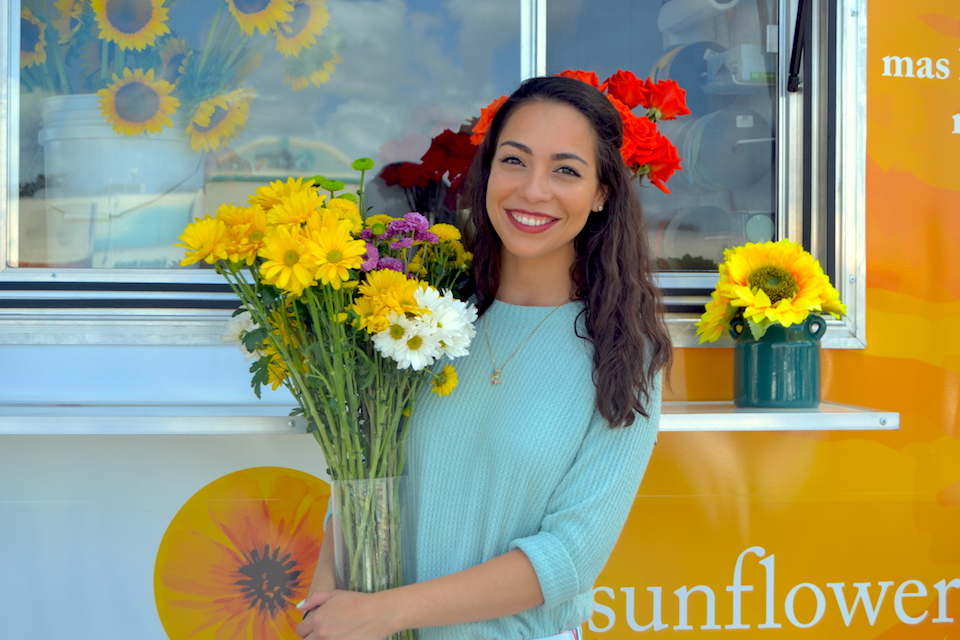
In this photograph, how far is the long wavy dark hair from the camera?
3.88 ft

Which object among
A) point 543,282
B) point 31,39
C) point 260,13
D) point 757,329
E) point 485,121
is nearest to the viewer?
point 543,282

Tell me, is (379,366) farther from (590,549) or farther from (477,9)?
(477,9)

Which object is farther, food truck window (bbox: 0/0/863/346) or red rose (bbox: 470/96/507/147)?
food truck window (bbox: 0/0/863/346)

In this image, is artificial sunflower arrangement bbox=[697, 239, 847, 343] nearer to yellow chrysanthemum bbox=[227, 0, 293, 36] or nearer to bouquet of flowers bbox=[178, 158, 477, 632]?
bouquet of flowers bbox=[178, 158, 477, 632]

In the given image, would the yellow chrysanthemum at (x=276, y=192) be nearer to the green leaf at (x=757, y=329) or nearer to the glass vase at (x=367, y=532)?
the glass vase at (x=367, y=532)

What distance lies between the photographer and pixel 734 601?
5.86 ft

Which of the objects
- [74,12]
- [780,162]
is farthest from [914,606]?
[74,12]

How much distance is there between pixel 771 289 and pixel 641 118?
45 cm

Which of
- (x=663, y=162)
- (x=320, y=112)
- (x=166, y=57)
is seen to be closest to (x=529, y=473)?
(x=663, y=162)

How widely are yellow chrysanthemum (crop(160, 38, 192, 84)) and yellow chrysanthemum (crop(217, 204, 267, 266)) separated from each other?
1.02m

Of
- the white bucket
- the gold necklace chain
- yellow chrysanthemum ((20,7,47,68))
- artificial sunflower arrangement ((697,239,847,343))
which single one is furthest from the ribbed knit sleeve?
yellow chrysanthemum ((20,7,47,68))

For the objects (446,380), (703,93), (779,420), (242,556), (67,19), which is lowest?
(242,556)

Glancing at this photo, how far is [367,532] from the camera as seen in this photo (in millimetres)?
1111

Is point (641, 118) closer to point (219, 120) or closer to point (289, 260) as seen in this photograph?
point (289, 260)
